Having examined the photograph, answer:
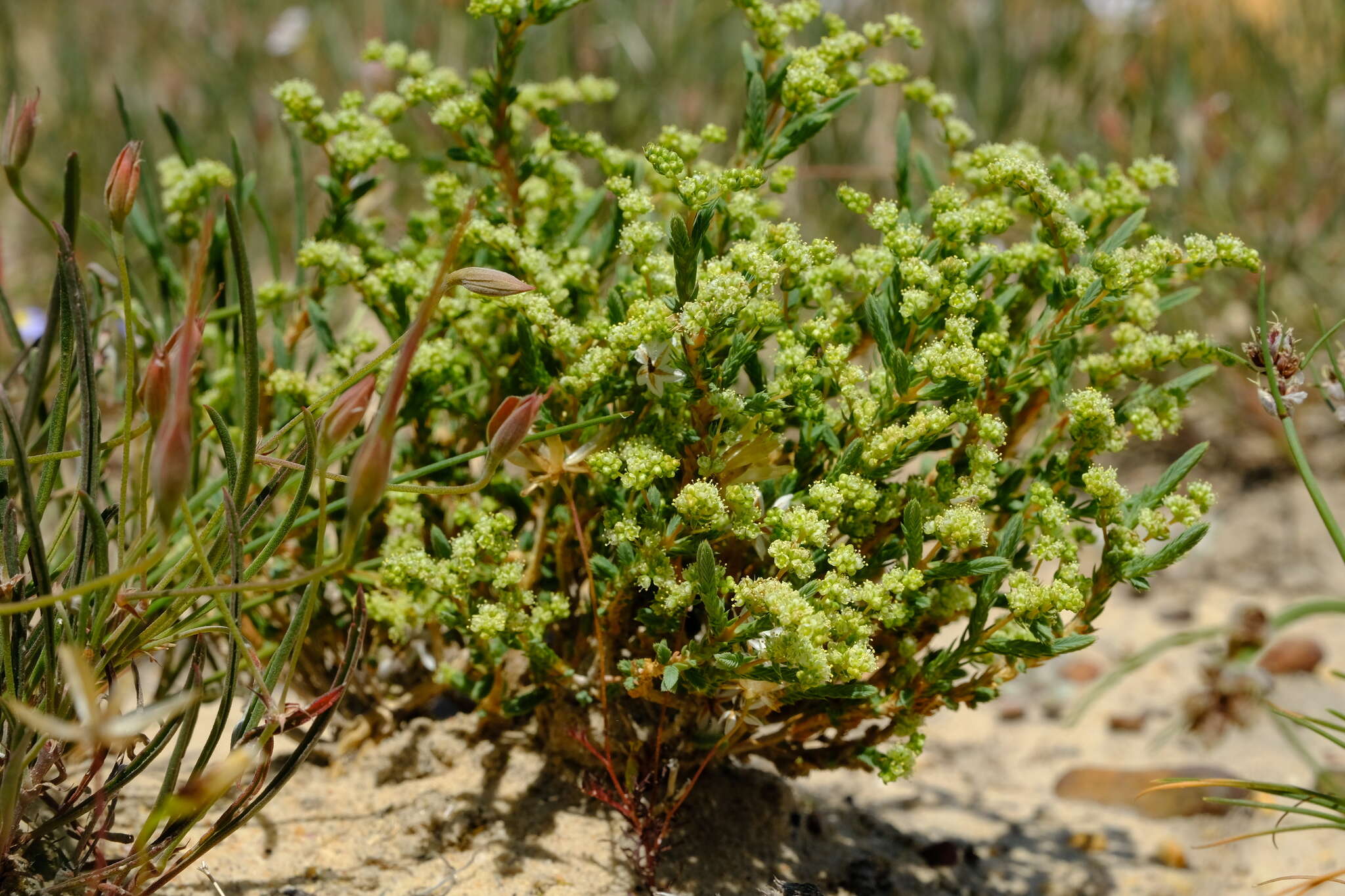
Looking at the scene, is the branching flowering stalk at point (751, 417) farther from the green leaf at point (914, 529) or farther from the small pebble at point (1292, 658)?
the small pebble at point (1292, 658)

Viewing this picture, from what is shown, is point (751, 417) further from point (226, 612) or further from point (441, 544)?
point (226, 612)

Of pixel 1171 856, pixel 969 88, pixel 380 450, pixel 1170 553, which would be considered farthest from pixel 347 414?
pixel 969 88

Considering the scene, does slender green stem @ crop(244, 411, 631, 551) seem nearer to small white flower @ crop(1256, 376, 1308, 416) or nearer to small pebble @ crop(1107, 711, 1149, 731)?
small white flower @ crop(1256, 376, 1308, 416)

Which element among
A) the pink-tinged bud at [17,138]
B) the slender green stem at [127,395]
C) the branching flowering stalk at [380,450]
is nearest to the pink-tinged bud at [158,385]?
the slender green stem at [127,395]

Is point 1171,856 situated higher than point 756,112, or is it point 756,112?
point 756,112

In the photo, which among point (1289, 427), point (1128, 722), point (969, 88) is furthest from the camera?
point (969, 88)

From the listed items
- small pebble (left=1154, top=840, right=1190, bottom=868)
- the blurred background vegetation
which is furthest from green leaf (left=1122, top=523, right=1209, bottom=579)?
the blurred background vegetation

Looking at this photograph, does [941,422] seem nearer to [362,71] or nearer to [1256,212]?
[1256,212]
